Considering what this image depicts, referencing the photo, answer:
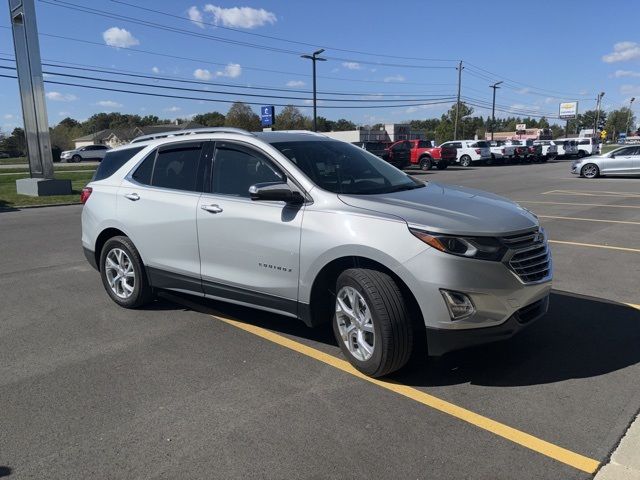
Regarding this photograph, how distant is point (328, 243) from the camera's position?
382 centimetres

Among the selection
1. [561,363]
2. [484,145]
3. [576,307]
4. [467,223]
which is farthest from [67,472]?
[484,145]

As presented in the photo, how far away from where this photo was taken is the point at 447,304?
342cm

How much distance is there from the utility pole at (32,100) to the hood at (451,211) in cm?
1697

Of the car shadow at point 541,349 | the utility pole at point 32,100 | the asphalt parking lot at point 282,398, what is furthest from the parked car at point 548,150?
the car shadow at point 541,349

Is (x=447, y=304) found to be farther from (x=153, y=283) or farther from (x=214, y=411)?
(x=153, y=283)

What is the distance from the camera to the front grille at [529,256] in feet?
11.8

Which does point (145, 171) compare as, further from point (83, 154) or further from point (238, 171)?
point (83, 154)

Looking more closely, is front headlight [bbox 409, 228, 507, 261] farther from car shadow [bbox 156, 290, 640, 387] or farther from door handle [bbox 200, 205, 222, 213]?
door handle [bbox 200, 205, 222, 213]

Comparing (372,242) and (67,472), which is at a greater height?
(372,242)

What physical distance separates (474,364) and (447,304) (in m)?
0.93

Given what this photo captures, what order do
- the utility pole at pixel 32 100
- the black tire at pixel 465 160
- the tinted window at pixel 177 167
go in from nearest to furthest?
the tinted window at pixel 177 167
the utility pole at pixel 32 100
the black tire at pixel 465 160

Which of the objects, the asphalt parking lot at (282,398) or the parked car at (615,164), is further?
the parked car at (615,164)

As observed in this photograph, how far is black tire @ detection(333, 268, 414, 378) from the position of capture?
11.7 ft

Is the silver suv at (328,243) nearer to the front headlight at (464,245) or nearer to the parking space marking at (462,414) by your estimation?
the front headlight at (464,245)
